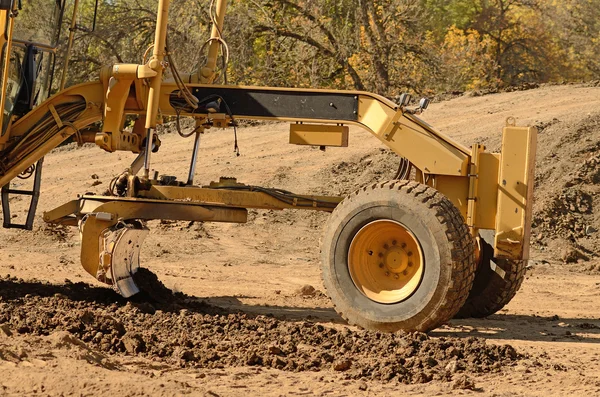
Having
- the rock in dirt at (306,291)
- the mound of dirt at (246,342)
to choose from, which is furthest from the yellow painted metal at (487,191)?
the rock in dirt at (306,291)

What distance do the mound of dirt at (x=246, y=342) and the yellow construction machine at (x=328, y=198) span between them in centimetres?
43

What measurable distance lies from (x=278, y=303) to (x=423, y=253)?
244 cm

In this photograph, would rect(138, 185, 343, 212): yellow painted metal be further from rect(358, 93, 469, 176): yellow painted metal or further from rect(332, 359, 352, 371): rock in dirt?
rect(332, 359, 352, 371): rock in dirt

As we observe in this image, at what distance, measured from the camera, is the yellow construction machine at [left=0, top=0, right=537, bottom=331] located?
27.2 feet

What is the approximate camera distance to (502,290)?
30.7 ft

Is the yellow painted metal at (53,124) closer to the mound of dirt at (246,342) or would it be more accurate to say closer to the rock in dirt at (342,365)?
the mound of dirt at (246,342)

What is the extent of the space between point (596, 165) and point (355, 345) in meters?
8.70

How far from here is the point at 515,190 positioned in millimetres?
8430

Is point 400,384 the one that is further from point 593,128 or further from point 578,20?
point 578,20

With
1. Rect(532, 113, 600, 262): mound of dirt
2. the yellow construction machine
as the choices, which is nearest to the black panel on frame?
the yellow construction machine

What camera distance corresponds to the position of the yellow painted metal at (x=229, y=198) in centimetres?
914

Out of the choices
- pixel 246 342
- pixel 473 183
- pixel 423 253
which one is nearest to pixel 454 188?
pixel 473 183

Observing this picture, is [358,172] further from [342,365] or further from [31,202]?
[342,365]

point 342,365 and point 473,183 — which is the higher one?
point 473,183
